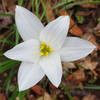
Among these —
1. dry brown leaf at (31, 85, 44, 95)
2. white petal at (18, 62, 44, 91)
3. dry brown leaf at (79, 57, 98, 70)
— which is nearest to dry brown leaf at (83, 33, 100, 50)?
dry brown leaf at (79, 57, 98, 70)

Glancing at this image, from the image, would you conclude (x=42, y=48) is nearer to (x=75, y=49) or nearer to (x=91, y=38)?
(x=75, y=49)

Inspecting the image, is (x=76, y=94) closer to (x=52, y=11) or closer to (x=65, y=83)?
(x=65, y=83)

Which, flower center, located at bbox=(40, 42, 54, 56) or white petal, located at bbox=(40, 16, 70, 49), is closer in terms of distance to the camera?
white petal, located at bbox=(40, 16, 70, 49)

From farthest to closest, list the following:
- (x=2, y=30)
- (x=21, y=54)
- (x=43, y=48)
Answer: (x=2, y=30)
(x=43, y=48)
(x=21, y=54)

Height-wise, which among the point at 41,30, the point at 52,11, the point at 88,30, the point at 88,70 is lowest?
the point at 88,70

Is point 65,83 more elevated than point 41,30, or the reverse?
point 41,30

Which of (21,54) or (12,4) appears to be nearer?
Answer: (21,54)

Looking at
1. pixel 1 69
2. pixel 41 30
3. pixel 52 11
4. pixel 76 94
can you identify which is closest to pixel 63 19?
pixel 41 30

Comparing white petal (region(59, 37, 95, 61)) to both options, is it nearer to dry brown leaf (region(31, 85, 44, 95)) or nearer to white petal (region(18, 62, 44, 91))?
white petal (region(18, 62, 44, 91))
